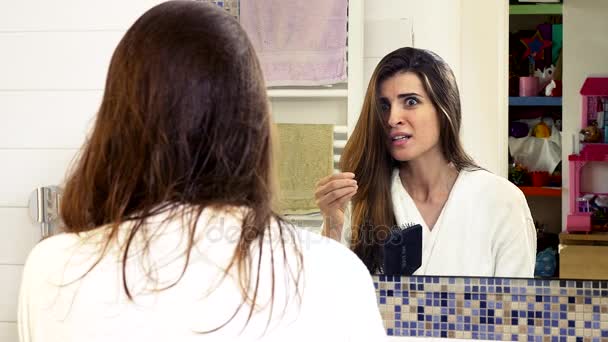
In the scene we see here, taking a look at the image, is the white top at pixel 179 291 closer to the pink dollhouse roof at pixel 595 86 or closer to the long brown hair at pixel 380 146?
the long brown hair at pixel 380 146

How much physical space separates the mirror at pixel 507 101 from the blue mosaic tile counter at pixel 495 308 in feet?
0.11

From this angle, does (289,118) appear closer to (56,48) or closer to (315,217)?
(315,217)

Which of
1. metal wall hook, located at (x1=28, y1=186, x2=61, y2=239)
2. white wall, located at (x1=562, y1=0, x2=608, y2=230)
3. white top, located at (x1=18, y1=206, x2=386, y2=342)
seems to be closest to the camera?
white top, located at (x1=18, y1=206, x2=386, y2=342)

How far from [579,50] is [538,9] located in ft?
0.39

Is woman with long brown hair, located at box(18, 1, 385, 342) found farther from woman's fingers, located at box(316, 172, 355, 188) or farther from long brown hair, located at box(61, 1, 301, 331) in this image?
woman's fingers, located at box(316, 172, 355, 188)

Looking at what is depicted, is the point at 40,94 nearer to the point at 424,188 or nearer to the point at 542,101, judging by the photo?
the point at 424,188

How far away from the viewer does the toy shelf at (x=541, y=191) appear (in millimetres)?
1745

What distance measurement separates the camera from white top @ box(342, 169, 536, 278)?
177cm


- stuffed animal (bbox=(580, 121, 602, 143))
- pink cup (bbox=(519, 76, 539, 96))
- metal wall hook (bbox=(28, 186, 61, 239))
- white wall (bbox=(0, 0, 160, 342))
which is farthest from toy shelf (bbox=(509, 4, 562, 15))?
metal wall hook (bbox=(28, 186, 61, 239))

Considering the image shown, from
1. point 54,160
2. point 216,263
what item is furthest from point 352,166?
point 216,263

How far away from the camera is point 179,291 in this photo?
0.99 meters

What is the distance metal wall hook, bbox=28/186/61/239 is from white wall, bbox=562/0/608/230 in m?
1.18

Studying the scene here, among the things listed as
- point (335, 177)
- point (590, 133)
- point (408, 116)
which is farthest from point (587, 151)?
point (335, 177)

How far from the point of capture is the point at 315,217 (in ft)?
6.09
